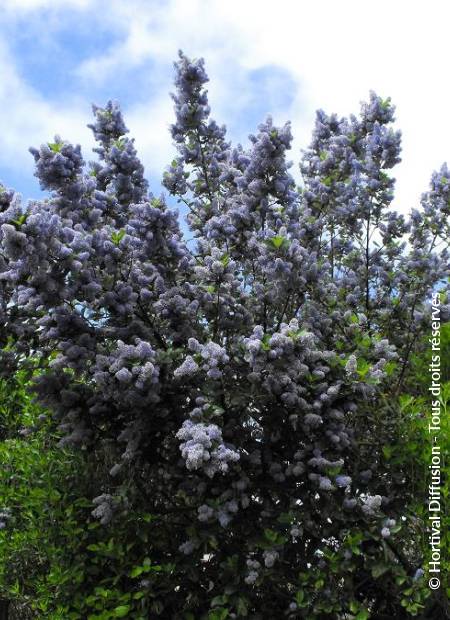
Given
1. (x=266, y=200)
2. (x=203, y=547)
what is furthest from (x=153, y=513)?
(x=266, y=200)

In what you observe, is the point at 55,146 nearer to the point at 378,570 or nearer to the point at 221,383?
the point at 221,383

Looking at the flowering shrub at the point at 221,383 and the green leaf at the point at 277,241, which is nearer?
the flowering shrub at the point at 221,383

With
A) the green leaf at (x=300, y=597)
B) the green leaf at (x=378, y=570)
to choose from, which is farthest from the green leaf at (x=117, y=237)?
the green leaf at (x=378, y=570)

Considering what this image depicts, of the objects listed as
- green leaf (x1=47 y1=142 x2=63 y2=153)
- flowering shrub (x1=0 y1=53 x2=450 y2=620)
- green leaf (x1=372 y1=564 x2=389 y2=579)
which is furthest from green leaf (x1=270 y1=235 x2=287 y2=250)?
green leaf (x1=372 y1=564 x2=389 y2=579)

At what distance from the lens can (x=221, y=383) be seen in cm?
423

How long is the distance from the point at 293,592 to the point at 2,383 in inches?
129

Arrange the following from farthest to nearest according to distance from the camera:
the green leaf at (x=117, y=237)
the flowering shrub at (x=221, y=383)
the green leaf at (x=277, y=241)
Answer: the green leaf at (x=277, y=241) < the green leaf at (x=117, y=237) < the flowering shrub at (x=221, y=383)

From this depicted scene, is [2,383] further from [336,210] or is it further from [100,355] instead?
[336,210]

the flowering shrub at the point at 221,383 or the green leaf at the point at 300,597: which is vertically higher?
the flowering shrub at the point at 221,383

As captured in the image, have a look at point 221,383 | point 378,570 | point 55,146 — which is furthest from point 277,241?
point 378,570

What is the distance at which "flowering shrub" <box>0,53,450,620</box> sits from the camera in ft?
13.0

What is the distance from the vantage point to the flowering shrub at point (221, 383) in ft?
13.0

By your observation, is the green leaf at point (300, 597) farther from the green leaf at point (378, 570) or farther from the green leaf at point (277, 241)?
the green leaf at point (277, 241)

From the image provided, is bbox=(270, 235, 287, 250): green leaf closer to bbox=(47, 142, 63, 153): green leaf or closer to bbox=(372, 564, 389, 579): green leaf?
bbox=(47, 142, 63, 153): green leaf
